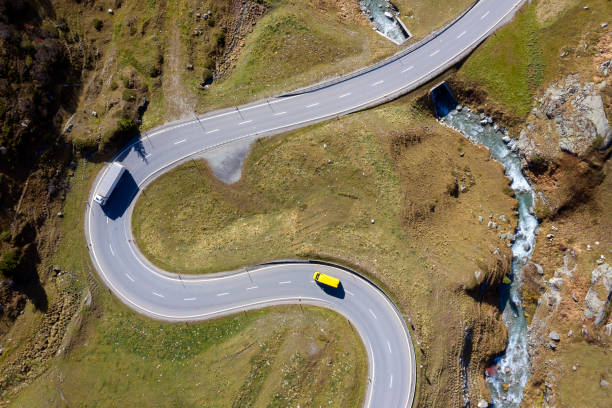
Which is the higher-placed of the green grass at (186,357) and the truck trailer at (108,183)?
the truck trailer at (108,183)

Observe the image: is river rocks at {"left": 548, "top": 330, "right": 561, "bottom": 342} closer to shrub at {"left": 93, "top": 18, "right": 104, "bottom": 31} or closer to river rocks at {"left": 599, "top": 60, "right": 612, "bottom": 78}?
river rocks at {"left": 599, "top": 60, "right": 612, "bottom": 78}

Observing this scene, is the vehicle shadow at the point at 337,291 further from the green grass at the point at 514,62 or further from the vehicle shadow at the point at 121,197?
the green grass at the point at 514,62

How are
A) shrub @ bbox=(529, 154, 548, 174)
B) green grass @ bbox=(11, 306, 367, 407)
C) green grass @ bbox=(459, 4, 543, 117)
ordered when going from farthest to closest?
green grass @ bbox=(459, 4, 543, 117), shrub @ bbox=(529, 154, 548, 174), green grass @ bbox=(11, 306, 367, 407)

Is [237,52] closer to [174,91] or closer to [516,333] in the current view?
[174,91]

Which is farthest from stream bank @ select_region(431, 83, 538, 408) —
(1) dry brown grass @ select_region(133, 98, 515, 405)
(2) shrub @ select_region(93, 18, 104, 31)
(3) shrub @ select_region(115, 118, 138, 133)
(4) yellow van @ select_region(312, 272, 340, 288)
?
(2) shrub @ select_region(93, 18, 104, 31)

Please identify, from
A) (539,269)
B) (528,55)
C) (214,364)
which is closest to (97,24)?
(214,364)

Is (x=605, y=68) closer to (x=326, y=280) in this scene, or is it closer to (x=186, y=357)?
(x=326, y=280)

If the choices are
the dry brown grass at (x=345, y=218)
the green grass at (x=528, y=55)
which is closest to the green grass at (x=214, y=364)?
the dry brown grass at (x=345, y=218)
